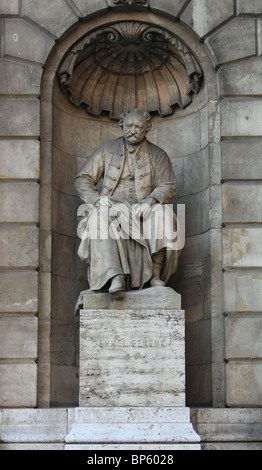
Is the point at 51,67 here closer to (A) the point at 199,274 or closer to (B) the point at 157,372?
(A) the point at 199,274

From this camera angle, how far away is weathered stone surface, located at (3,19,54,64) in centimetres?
1311

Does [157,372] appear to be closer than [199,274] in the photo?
Yes

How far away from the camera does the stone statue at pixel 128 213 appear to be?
39.3 ft

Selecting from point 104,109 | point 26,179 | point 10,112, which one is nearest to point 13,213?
point 26,179

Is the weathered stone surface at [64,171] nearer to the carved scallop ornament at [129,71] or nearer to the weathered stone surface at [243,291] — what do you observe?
the carved scallop ornament at [129,71]

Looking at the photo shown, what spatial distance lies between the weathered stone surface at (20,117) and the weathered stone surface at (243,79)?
2.37 meters

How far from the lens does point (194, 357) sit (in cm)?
1302

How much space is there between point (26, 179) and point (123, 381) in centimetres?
287

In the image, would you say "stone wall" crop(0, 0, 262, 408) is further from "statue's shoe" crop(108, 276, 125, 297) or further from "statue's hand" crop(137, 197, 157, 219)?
"statue's shoe" crop(108, 276, 125, 297)

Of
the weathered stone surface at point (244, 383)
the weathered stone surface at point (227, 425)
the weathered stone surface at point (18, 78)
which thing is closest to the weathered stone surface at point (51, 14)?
the weathered stone surface at point (18, 78)

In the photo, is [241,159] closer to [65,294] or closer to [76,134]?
[76,134]

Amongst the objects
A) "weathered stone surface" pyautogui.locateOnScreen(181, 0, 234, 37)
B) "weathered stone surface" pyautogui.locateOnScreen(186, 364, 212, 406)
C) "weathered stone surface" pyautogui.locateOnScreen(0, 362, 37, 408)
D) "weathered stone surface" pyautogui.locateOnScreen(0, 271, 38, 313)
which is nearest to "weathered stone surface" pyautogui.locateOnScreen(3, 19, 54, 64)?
"weathered stone surface" pyautogui.locateOnScreen(181, 0, 234, 37)

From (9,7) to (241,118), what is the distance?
10.8 ft

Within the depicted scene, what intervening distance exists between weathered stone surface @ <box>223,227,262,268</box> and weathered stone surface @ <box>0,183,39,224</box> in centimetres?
236
